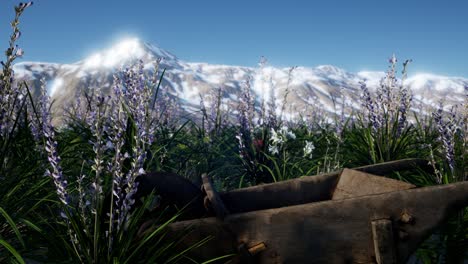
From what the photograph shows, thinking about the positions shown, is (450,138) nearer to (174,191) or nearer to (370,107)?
(370,107)

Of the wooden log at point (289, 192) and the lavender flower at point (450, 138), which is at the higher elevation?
the lavender flower at point (450, 138)

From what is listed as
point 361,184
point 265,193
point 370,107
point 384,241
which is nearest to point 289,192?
point 265,193

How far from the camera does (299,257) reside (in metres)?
2.74

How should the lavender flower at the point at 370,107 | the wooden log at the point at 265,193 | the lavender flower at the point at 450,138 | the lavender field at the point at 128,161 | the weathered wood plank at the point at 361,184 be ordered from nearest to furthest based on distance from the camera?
the lavender field at the point at 128,161, the wooden log at the point at 265,193, the weathered wood plank at the point at 361,184, the lavender flower at the point at 450,138, the lavender flower at the point at 370,107

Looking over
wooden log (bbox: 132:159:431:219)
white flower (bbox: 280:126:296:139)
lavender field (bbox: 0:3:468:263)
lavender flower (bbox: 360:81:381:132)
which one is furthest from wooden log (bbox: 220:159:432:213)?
white flower (bbox: 280:126:296:139)

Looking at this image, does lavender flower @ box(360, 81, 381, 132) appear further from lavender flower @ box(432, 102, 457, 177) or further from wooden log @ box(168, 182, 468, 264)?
wooden log @ box(168, 182, 468, 264)

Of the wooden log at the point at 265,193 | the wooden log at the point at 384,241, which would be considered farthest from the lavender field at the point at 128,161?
the wooden log at the point at 384,241

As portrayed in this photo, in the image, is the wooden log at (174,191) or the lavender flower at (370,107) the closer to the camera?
the wooden log at (174,191)

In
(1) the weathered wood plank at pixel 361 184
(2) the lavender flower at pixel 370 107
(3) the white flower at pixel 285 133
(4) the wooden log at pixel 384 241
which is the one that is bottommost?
(4) the wooden log at pixel 384 241

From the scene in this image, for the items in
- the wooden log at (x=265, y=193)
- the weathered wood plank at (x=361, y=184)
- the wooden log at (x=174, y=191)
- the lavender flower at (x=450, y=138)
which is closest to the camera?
the wooden log at (x=174, y=191)

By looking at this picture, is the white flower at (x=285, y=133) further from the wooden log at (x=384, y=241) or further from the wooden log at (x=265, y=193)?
the wooden log at (x=384, y=241)

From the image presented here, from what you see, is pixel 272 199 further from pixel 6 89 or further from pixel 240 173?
pixel 240 173

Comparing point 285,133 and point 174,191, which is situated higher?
point 285,133

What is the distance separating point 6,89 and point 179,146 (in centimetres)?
419
